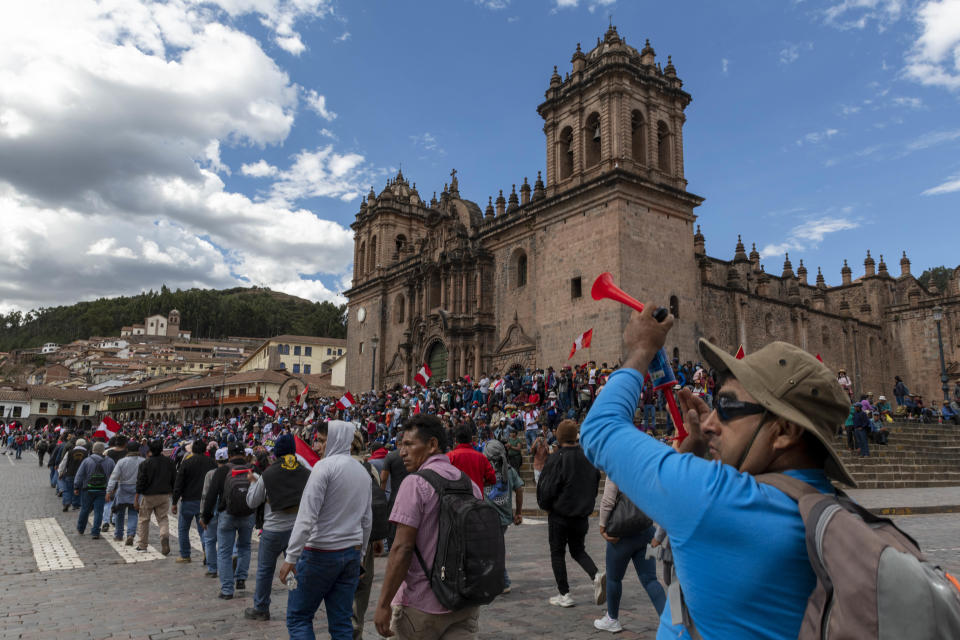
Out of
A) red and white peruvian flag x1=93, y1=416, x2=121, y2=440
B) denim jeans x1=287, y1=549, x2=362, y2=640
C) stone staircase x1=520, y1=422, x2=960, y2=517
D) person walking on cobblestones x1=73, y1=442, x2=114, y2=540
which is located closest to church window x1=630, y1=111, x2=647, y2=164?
stone staircase x1=520, y1=422, x2=960, y2=517

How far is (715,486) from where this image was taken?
5.25ft

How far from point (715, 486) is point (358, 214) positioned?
148 feet

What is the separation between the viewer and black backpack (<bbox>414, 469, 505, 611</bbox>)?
11.2 feet

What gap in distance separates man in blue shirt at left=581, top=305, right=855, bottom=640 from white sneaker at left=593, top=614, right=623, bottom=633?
163 inches

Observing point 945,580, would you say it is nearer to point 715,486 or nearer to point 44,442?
point 715,486

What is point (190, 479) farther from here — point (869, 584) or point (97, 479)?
point (869, 584)

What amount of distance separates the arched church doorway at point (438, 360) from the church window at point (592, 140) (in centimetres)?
1176

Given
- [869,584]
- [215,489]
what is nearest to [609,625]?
[869,584]

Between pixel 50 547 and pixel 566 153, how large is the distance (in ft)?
80.9

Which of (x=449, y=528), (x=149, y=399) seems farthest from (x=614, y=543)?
(x=149, y=399)

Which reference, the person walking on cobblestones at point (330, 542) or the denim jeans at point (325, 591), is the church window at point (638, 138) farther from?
the denim jeans at point (325, 591)

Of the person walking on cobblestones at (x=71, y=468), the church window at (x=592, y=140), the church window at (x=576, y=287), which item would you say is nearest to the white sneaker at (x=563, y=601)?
the person walking on cobblestones at (x=71, y=468)

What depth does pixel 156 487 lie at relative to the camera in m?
10.1

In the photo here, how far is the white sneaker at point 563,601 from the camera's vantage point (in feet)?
21.2
